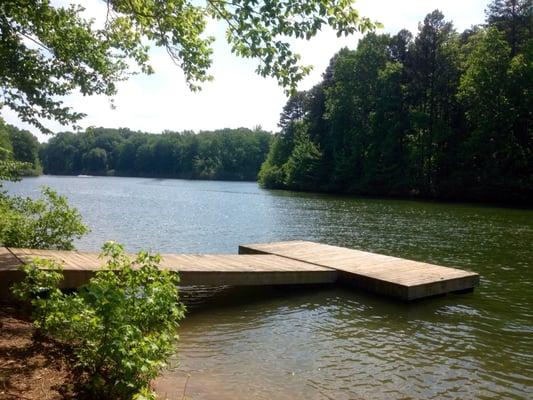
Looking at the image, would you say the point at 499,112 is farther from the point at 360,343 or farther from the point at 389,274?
the point at 360,343

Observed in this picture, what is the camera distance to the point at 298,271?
33.9 ft

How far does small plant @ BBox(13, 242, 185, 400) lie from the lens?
12.3 ft

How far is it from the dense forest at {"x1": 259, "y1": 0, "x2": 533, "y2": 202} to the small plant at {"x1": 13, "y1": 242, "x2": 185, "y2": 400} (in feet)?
144

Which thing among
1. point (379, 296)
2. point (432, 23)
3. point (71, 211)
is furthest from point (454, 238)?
point (432, 23)

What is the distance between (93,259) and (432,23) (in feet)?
169

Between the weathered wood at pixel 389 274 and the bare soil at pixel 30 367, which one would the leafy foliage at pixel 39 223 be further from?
the weathered wood at pixel 389 274

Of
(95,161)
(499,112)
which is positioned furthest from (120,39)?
(95,161)

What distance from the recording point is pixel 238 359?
Result: 6391 mm

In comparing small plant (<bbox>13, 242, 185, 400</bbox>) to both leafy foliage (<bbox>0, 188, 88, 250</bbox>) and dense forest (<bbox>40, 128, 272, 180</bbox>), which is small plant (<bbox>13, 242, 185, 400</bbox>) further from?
dense forest (<bbox>40, 128, 272, 180</bbox>)

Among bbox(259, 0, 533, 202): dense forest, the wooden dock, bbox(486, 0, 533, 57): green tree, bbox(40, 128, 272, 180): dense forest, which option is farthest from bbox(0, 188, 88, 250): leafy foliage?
bbox(40, 128, 272, 180): dense forest

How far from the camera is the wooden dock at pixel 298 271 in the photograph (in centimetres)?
855

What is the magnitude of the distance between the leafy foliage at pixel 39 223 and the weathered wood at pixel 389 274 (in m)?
5.18

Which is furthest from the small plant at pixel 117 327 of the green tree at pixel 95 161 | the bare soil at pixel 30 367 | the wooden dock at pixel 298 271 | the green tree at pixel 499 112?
the green tree at pixel 95 161

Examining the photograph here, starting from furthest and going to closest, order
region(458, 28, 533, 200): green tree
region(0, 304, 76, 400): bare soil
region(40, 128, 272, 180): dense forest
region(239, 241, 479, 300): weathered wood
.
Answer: region(40, 128, 272, 180): dense forest
region(458, 28, 533, 200): green tree
region(239, 241, 479, 300): weathered wood
region(0, 304, 76, 400): bare soil
